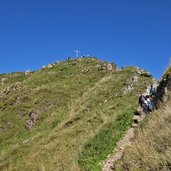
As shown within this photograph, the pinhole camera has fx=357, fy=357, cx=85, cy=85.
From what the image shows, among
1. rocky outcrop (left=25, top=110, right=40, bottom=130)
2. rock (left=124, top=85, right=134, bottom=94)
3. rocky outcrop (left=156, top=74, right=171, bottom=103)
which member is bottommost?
rocky outcrop (left=156, top=74, right=171, bottom=103)

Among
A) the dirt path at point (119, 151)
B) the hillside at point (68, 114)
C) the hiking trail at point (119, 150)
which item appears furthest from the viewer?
the hillside at point (68, 114)

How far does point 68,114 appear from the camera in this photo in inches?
1560

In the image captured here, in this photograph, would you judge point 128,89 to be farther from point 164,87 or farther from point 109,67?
point 164,87

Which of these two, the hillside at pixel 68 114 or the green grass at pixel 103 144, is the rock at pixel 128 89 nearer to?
the hillside at pixel 68 114

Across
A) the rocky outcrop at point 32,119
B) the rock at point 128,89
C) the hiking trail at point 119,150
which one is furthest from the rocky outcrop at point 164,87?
the rocky outcrop at point 32,119

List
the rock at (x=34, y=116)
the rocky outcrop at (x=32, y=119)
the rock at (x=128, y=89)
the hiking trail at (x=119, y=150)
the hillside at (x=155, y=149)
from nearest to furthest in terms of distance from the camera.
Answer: the hillside at (x=155, y=149) → the hiking trail at (x=119, y=150) → the rock at (x=128, y=89) → the rocky outcrop at (x=32, y=119) → the rock at (x=34, y=116)

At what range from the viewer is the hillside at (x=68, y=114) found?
2172 cm

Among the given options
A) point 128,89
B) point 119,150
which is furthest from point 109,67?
point 119,150

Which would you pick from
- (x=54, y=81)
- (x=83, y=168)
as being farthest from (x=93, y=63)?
(x=83, y=168)

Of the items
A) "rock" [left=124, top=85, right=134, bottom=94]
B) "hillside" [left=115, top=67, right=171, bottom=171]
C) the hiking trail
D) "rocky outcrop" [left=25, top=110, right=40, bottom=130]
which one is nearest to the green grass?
the hiking trail

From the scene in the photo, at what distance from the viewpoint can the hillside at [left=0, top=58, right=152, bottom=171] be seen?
71.3 feet

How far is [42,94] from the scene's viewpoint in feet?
161

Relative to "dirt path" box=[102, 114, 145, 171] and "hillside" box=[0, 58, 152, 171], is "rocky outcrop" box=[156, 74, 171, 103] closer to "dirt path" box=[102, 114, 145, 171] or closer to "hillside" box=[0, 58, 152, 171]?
"dirt path" box=[102, 114, 145, 171]

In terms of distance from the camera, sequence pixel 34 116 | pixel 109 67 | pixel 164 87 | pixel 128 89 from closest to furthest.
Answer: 1. pixel 164 87
2. pixel 128 89
3. pixel 34 116
4. pixel 109 67
